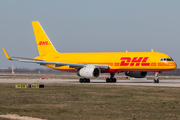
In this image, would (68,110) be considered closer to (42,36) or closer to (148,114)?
(148,114)

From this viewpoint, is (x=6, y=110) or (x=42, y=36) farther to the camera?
(x=42, y=36)

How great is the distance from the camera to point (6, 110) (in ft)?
53.9

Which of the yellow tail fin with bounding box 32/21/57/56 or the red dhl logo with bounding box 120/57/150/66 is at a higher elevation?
the yellow tail fin with bounding box 32/21/57/56

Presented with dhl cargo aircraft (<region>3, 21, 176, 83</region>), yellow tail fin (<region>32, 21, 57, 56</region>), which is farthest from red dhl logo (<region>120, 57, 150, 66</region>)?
yellow tail fin (<region>32, 21, 57, 56</region>)

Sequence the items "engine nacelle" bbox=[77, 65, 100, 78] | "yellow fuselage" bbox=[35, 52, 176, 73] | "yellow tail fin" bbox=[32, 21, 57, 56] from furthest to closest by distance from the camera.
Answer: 1. "yellow tail fin" bbox=[32, 21, 57, 56]
2. "engine nacelle" bbox=[77, 65, 100, 78]
3. "yellow fuselage" bbox=[35, 52, 176, 73]

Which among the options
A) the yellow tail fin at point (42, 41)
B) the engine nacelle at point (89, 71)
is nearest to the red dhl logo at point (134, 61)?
the engine nacelle at point (89, 71)

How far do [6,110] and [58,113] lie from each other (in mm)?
2955

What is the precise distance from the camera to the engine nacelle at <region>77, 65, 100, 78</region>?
1759 inches

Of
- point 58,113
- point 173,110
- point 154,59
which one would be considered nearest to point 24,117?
point 58,113

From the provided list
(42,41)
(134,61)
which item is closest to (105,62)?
(134,61)

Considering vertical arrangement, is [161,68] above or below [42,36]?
below

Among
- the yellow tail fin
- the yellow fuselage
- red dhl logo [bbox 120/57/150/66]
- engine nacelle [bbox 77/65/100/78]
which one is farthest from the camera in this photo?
the yellow tail fin

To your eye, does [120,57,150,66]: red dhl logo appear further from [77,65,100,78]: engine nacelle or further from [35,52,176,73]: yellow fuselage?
[77,65,100,78]: engine nacelle

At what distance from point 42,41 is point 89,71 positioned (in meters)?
14.2
